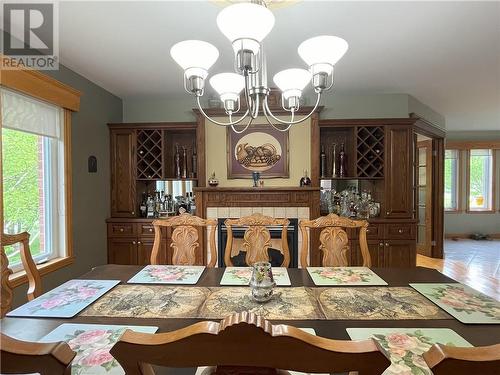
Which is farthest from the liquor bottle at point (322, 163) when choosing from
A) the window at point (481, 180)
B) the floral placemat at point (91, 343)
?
the window at point (481, 180)

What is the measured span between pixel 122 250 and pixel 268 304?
2.96 m

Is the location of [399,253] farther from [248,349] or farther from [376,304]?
[248,349]

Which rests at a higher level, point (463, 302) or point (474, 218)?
point (463, 302)

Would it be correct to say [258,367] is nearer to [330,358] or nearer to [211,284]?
[330,358]

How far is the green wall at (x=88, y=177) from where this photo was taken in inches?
117

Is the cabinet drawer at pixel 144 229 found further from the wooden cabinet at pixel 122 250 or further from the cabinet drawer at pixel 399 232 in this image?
the cabinet drawer at pixel 399 232

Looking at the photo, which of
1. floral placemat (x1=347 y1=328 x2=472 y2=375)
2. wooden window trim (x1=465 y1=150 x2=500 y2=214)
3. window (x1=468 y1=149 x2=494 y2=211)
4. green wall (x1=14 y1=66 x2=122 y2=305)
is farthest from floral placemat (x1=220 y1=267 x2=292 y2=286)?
window (x1=468 y1=149 x2=494 y2=211)

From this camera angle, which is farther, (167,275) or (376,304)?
(167,275)

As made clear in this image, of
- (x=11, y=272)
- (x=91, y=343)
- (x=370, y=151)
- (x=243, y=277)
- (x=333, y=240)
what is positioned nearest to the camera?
(x=91, y=343)

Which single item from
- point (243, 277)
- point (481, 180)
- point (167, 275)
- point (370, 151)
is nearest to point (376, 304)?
point (243, 277)

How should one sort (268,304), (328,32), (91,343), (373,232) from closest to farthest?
1. (91,343)
2. (268,304)
3. (328,32)
4. (373,232)

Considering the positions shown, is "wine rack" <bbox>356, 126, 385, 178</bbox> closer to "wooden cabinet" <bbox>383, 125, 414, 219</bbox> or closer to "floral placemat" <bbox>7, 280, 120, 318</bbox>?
"wooden cabinet" <bbox>383, 125, 414, 219</bbox>

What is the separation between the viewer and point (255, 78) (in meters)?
1.58

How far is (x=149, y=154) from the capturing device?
386 centimetres
